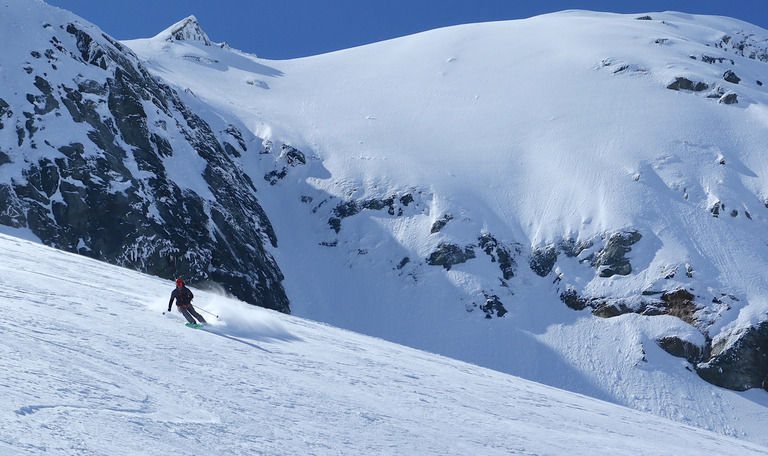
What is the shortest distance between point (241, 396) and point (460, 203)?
39933mm

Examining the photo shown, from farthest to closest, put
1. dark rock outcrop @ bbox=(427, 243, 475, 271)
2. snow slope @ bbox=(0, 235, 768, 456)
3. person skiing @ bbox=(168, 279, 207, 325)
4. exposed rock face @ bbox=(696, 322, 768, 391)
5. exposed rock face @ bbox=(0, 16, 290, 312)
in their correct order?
dark rock outcrop @ bbox=(427, 243, 475, 271) → exposed rock face @ bbox=(696, 322, 768, 391) → exposed rock face @ bbox=(0, 16, 290, 312) → person skiing @ bbox=(168, 279, 207, 325) → snow slope @ bbox=(0, 235, 768, 456)

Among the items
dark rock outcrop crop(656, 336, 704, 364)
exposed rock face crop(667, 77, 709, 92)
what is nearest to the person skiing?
dark rock outcrop crop(656, 336, 704, 364)

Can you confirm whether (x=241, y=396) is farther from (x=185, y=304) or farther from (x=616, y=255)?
(x=616, y=255)

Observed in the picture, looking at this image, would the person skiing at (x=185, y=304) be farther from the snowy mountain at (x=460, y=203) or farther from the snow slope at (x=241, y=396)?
the snowy mountain at (x=460, y=203)

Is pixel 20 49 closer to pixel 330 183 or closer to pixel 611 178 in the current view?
pixel 330 183

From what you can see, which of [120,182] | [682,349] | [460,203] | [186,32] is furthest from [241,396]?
[186,32]

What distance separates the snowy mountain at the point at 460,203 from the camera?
36.2 m

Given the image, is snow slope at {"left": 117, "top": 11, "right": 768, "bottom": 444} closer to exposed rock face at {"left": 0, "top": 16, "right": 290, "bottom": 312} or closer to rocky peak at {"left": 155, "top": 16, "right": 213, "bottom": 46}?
exposed rock face at {"left": 0, "top": 16, "right": 290, "bottom": 312}

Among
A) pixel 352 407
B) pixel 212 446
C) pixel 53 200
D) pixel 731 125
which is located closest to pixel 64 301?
pixel 352 407

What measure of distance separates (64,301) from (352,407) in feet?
21.6

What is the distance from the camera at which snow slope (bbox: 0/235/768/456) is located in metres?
6.89

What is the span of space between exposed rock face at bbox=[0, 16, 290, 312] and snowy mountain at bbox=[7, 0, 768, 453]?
13 cm

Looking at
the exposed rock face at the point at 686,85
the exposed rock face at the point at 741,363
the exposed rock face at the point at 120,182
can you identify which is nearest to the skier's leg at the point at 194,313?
the exposed rock face at the point at 120,182

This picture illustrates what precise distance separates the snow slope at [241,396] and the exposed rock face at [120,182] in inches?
701
